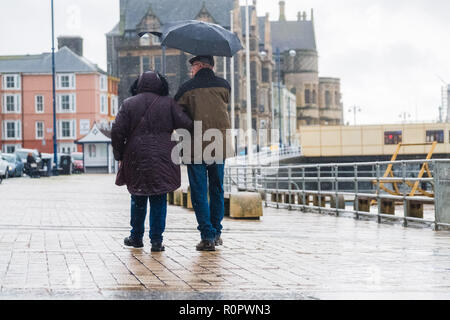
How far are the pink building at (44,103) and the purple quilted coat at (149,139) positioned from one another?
8032 cm

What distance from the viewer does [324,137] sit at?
276 ft

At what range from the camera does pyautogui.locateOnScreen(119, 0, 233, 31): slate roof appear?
94.2m

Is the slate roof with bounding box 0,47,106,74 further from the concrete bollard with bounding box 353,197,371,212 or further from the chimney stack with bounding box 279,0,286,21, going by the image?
the concrete bollard with bounding box 353,197,371,212

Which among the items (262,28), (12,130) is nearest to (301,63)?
(262,28)

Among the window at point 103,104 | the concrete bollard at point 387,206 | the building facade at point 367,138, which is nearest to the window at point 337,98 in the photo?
the window at point 103,104

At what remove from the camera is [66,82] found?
8838 centimetres

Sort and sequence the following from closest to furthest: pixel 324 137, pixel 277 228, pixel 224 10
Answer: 1. pixel 277 228
2. pixel 324 137
3. pixel 224 10

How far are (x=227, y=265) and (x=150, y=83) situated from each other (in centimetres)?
201

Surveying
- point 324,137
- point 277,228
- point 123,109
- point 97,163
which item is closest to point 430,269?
point 123,109

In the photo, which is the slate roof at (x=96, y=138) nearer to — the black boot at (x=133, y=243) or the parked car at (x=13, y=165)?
the parked car at (x=13, y=165)

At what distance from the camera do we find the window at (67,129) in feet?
288

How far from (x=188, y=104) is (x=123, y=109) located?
2.07ft

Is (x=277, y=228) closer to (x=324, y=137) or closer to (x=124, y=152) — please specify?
(x=124, y=152)

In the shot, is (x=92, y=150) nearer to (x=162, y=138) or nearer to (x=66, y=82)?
(x=66, y=82)
